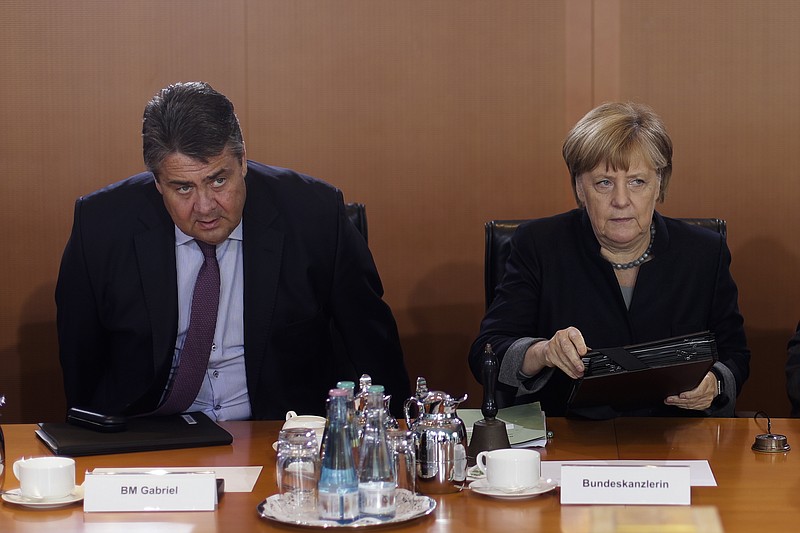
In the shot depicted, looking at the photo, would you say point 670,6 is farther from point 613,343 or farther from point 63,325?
point 63,325

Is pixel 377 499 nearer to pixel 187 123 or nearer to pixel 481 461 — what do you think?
pixel 481 461

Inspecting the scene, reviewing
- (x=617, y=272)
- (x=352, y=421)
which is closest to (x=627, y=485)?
(x=352, y=421)

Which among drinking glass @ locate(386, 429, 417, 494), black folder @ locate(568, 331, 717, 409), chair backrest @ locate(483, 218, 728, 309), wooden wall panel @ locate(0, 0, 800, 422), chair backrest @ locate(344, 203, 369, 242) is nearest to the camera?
drinking glass @ locate(386, 429, 417, 494)

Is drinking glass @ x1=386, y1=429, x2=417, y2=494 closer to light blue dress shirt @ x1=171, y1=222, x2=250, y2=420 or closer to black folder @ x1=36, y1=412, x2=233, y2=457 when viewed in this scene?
black folder @ x1=36, y1=412, x2=233, y2=457

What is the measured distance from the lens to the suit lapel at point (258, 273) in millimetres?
2602

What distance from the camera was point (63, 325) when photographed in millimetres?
2686

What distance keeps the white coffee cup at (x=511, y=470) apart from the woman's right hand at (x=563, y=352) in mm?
389

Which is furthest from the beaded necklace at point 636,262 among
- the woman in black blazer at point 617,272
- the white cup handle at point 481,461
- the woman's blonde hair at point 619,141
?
the white cup handle at point 481,461

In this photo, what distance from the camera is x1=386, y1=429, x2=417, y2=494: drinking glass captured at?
165 cm

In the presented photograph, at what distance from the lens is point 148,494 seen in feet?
5.49

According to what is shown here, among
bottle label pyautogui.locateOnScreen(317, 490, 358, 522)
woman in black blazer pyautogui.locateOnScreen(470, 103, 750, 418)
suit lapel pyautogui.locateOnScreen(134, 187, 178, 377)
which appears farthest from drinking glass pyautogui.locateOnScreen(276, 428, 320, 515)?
suit lapel pyautogui.locateOnScreen(134, 187, 178, 377)

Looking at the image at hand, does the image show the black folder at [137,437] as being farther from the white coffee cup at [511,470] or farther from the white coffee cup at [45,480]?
the white coffee cup at [511,470]

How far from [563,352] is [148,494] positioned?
0.92 meters

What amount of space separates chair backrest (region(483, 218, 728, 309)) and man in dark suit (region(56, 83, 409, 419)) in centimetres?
31
